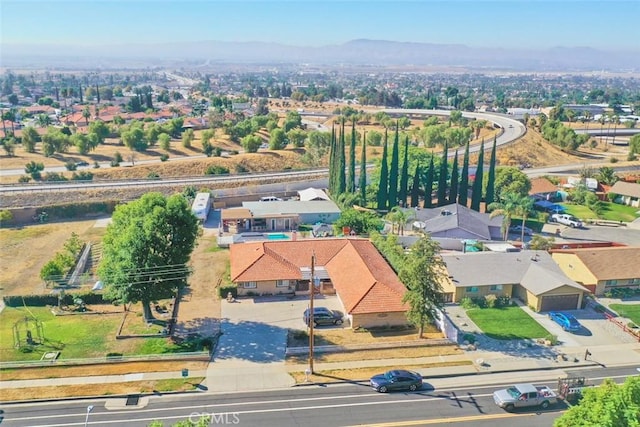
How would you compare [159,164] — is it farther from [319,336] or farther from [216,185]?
[319,336]

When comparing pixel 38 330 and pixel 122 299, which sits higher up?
pixel 122 299

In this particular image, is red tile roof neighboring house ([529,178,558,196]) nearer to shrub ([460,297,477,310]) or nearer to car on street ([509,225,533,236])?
car on street ([509,225,533,236])

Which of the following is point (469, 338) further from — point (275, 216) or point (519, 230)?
point (275, 216)

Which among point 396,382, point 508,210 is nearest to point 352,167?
point 508,210

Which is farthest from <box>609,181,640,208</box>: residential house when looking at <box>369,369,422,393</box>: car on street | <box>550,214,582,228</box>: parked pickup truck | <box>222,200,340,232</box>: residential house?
<box>369,369,422,393</box>: car on street

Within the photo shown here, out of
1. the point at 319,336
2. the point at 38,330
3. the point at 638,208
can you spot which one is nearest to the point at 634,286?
the point at 319,336
